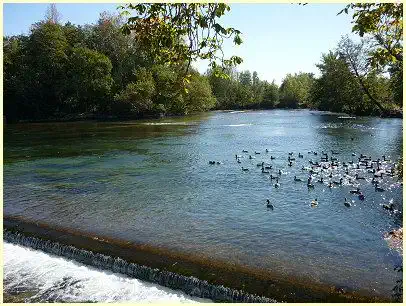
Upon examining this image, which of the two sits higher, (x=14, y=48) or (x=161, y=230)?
(x=14, y=48)

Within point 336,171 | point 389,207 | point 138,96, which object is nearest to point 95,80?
point 138,96

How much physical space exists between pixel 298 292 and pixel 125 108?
63417 mm

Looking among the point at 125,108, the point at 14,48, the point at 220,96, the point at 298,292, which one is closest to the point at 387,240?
the point at 298,292

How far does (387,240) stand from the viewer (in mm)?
12664

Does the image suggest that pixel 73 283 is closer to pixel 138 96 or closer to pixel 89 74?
pixel 138 96

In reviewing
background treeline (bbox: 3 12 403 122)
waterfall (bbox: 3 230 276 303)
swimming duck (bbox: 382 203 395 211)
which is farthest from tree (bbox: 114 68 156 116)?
swimming duck (bbox: 382 203 395 211)

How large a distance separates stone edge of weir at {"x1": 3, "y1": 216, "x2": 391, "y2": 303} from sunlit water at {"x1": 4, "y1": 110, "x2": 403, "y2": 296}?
52 cm

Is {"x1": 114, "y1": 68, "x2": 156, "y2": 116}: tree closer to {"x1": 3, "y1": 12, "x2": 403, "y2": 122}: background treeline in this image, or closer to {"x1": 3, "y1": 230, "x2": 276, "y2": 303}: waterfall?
{"x1": 3, "y1": 12, "x2": 403, "y2": 122}: background treeline

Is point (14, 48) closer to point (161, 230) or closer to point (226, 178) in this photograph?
point (226, 178)

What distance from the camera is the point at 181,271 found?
10789 millimetres

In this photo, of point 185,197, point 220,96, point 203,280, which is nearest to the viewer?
point 203,280

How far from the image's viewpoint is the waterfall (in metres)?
9.85

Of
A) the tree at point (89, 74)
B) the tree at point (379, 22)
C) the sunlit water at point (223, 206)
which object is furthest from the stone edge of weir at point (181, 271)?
the tree at point (89, 74)

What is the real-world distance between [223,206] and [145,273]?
244 inches
